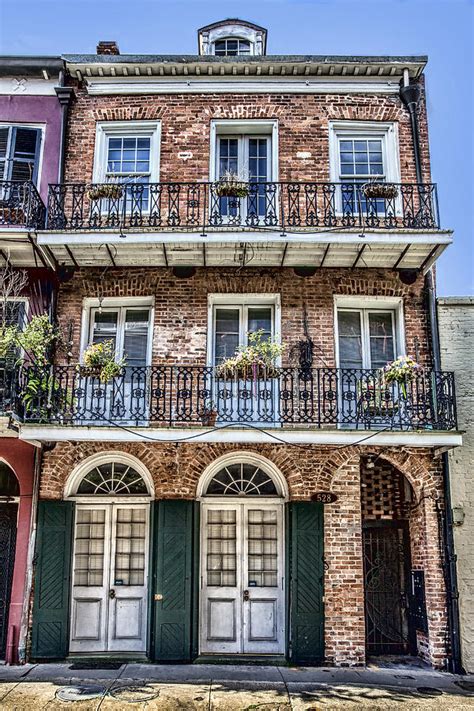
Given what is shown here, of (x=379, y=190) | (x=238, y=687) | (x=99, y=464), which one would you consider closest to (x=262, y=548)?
(x=238, y=687)

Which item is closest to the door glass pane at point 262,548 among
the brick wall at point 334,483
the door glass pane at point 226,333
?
the brick wall at point 334,483

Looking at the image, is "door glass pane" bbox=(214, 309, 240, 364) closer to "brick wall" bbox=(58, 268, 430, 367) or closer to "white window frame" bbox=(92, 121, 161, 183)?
"brick wall" bbox=(58, 268, 430, 367)

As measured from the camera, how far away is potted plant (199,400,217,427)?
1041cm

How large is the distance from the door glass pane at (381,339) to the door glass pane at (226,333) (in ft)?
7.70

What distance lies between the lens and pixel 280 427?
10.4 m

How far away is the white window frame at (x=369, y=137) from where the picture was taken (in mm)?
11852

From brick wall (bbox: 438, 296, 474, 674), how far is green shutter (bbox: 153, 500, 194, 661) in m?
4.16

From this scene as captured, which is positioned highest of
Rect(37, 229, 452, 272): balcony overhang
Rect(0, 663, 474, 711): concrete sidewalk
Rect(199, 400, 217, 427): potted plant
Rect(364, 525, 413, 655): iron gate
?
Rect(37, 229, 452, 272): balcony overhang

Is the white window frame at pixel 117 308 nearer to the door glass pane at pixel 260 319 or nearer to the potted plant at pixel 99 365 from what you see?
the potted plant at pixel 99 365

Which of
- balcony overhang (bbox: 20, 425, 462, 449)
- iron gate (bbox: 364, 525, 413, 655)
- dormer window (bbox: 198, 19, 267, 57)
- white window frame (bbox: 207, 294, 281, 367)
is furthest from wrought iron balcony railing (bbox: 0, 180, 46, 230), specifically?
iron gate (bbox: 364, 525, 413, 655)

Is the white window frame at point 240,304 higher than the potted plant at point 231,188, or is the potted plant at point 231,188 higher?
the potted plant at point 231,188

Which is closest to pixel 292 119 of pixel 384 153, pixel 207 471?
pixel 384 153

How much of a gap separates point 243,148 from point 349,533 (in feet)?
23.4

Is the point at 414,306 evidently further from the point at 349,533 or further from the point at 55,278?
the point at 55,278
